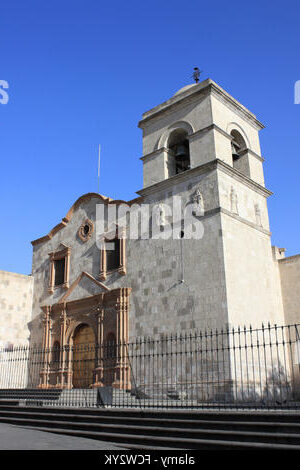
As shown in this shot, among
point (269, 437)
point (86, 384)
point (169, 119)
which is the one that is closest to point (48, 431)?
point (269, 437)

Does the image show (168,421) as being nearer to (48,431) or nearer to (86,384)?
(48,431)

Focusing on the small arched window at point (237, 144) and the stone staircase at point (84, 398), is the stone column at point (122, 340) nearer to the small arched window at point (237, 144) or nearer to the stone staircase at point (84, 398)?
the stone staircase at point (84, 398)

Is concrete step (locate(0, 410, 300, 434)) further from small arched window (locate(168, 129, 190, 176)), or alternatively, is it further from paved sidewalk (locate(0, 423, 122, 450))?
small arched window (locate(168, 129, 190, 176))

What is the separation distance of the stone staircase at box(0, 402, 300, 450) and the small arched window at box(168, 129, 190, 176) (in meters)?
10.6

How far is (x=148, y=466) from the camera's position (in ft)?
21.6

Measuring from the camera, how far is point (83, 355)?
18781 mm

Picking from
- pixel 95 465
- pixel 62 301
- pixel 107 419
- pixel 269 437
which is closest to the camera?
pixel 95 465

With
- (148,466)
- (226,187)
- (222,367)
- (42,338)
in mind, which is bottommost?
(148,466)

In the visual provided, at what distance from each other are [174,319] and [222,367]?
2.56 metres

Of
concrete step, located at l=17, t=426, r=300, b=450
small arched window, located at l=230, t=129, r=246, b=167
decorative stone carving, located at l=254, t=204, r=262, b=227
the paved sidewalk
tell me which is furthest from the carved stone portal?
concrete step, located at l=17, t=426, r=300, b=450

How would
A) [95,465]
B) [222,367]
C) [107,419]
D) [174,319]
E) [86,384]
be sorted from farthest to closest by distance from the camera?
[86,384], [174,319], [222,367], [107,419], [95,465]

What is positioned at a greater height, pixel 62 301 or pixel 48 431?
pixel 62 301

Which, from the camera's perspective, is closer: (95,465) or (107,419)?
(95,465)

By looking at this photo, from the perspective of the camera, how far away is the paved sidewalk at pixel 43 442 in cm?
760
